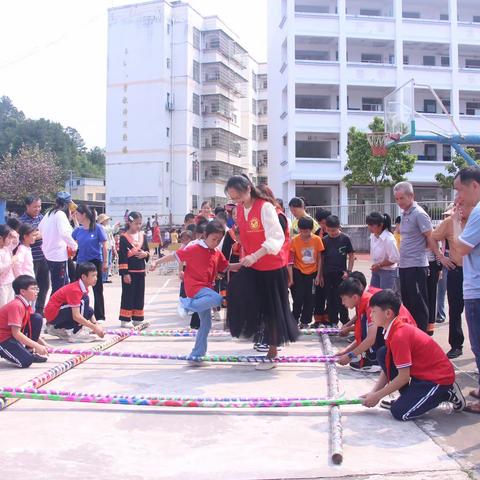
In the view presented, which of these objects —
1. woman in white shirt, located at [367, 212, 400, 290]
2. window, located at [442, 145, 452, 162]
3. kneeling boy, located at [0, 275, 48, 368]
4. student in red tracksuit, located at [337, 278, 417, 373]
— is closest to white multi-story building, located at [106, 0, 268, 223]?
window, located at [442, 145, 452, 162]

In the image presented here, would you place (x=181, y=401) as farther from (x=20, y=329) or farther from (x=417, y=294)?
(x=417, y=294)

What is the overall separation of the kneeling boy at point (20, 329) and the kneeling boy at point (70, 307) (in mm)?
1104

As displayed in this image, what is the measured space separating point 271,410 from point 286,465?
98cm

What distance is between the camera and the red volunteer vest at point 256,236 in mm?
5668

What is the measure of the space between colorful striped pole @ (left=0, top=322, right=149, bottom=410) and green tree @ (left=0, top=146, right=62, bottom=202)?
102 feet

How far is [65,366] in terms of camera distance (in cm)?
546

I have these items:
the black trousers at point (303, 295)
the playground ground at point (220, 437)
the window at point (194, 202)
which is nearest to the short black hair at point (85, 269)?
the playground ground at point (220, 437)

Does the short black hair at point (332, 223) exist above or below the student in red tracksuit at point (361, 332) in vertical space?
above

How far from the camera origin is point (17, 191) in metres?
36.7

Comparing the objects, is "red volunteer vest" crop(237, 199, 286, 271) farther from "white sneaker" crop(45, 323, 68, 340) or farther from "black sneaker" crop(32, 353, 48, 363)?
"white sneaker" crop(45, 323, 68, 340)

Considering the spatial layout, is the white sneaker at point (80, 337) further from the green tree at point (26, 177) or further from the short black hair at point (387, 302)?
the green tree at point (26, 177)

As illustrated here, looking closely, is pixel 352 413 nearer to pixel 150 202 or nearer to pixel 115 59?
pixel 150 202

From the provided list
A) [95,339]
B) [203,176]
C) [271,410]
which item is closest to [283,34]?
[203,176]

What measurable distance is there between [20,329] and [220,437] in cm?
281
